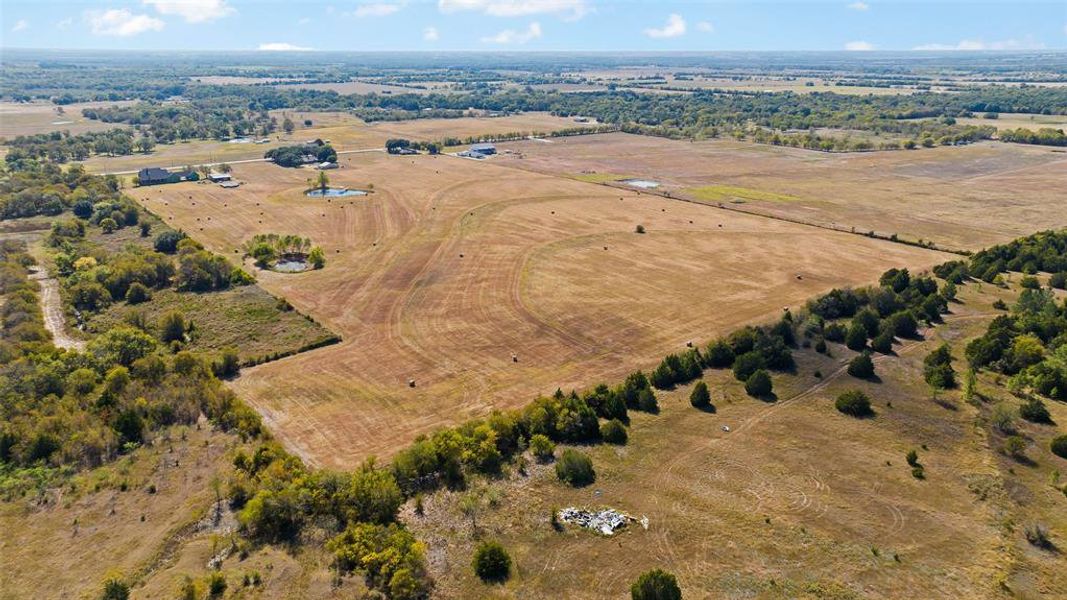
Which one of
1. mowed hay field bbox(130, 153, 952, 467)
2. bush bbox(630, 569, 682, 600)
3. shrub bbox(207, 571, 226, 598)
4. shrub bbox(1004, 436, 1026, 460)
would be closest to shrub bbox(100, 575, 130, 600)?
shrub bbox(207, 571, 226, 598)

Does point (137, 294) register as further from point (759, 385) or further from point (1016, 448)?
point (1016, 448)

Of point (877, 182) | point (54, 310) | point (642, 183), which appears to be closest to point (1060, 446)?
point (54, 310)

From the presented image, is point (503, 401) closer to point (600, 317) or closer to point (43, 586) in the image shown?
point (600, 317)

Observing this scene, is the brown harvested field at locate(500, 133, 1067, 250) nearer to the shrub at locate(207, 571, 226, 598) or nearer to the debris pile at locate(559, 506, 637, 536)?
the debris pile at locate(559, 506, 637, 536)

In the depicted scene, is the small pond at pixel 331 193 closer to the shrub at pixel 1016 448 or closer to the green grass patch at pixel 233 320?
the green grass patch at pixel 233 320

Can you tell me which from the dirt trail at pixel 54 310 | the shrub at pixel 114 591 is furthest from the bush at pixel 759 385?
the dirt trail at pixel 54 310
